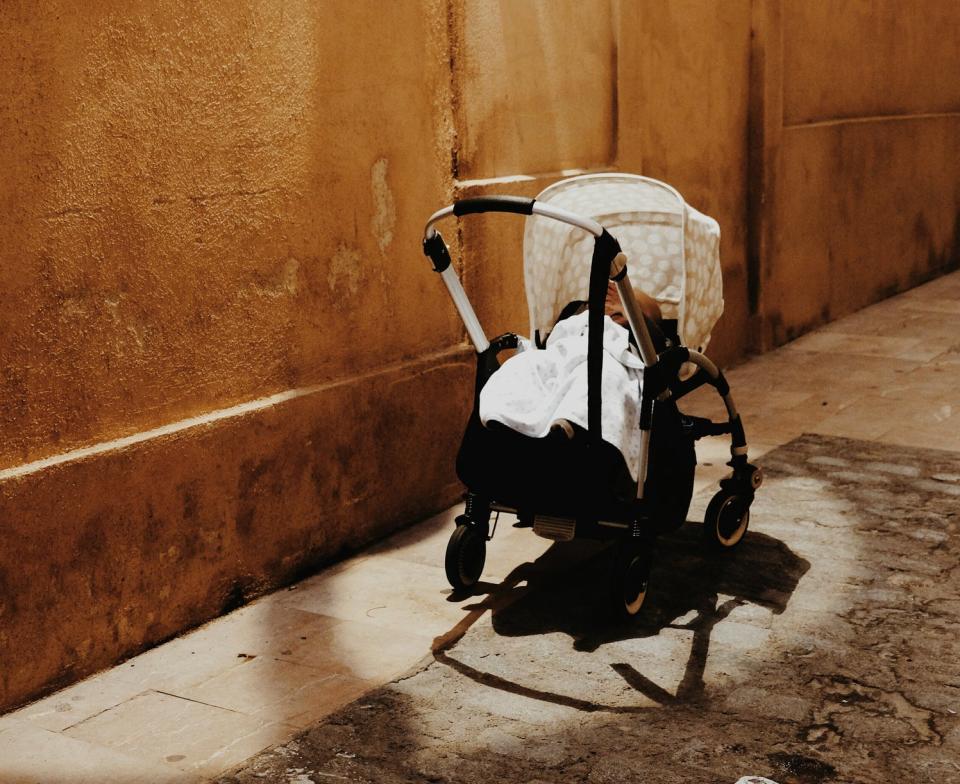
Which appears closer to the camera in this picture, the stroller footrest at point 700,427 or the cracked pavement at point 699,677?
the cracked pavement at point 699,677

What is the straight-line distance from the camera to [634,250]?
5031 mm

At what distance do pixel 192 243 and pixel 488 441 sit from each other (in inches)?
48.6

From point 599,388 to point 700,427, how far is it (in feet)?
3.03

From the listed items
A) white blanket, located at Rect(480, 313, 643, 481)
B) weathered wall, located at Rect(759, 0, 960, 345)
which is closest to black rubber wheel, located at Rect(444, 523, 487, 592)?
white blanket, located at Rect(480, 313, 643, 481)

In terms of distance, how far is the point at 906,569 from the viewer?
4.83 metres

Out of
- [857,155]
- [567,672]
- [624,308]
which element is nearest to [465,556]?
[567,672]

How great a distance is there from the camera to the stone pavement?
3537 millimetres

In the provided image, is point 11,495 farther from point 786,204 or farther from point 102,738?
point 786,204

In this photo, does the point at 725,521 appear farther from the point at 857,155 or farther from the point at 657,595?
the point at 857,155

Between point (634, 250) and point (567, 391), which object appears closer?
point (567, 391)

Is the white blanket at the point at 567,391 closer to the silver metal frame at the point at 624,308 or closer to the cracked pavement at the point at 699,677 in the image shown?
the silver metal frame at the point at 624,308

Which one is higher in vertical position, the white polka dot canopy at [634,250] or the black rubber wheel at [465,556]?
the white polka dot canopy at [634,250]

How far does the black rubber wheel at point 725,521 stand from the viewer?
4.97 meters

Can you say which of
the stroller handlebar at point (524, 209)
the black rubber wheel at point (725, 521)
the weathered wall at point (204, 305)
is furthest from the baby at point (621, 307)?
the weathered wall at point (204, 305)
